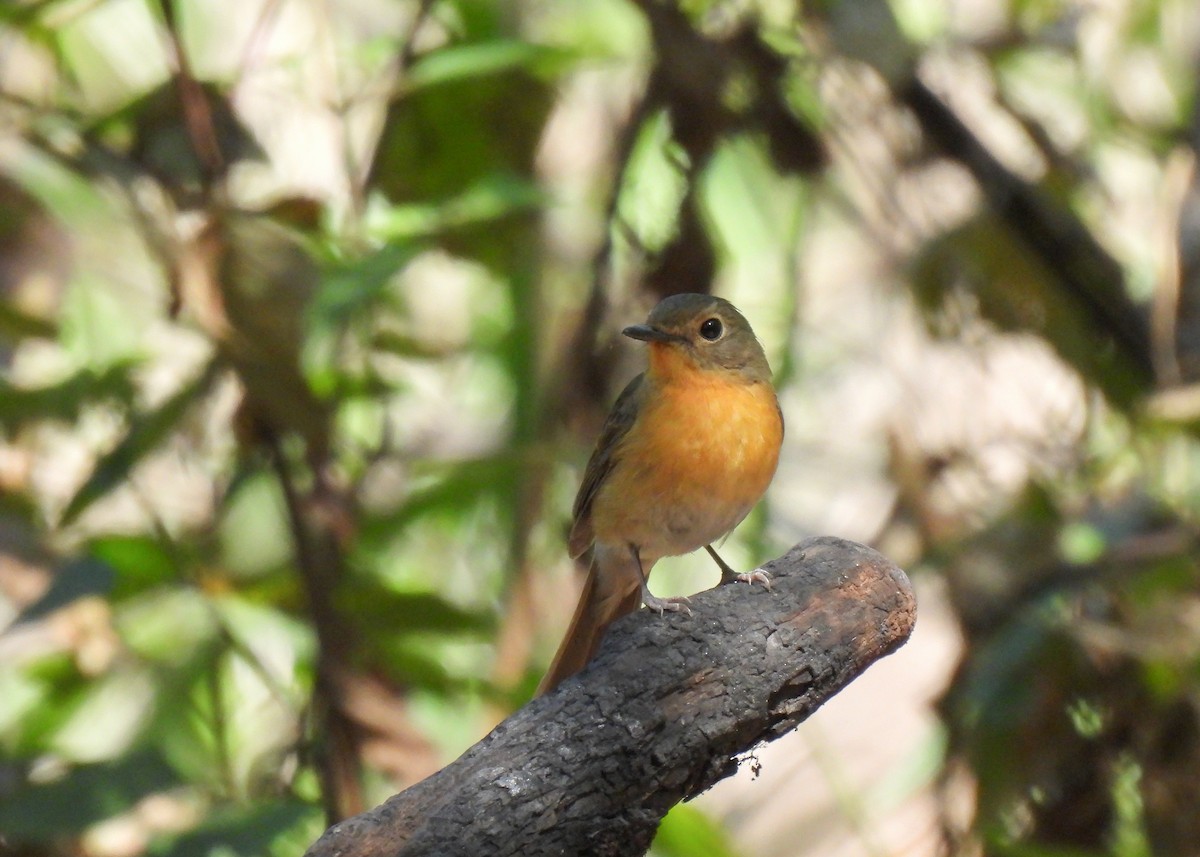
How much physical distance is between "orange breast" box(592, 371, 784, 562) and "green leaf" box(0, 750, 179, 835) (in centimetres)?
123

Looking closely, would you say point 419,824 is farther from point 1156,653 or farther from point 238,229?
point 1156,653

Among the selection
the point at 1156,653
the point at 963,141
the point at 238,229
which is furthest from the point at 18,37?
the point at 1156,653

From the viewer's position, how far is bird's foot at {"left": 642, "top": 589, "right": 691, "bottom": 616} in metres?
2.46

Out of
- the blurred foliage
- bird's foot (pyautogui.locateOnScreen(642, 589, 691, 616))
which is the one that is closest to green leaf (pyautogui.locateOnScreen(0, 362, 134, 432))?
the blurred foliage

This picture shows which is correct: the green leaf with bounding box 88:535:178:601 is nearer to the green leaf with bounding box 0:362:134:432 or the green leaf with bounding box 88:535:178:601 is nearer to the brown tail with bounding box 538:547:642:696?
the green leaf with bounding box 0:362:134:432

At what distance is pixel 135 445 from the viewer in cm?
391

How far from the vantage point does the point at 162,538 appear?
13.3 ft

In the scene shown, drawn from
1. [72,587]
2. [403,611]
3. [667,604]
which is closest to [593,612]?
[403,611]

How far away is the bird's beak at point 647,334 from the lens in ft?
11.7

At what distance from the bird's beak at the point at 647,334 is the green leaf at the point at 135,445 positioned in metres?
1.25

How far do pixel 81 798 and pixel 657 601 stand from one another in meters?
1.40

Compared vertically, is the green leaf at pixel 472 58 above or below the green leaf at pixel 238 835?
above

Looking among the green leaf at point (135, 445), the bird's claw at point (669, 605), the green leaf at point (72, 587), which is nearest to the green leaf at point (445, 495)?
the green leaf at point (135, 445)

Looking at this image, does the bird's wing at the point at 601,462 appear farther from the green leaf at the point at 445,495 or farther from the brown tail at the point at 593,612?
the green leaf at the point at 445,495
